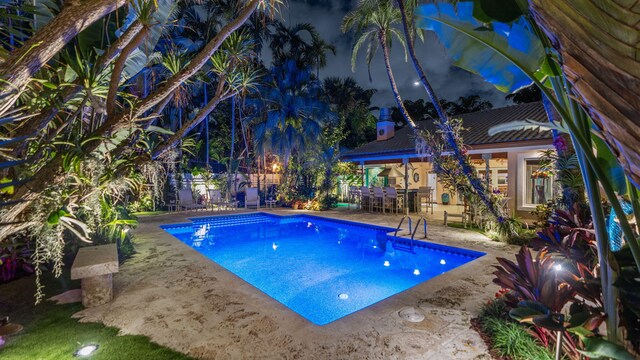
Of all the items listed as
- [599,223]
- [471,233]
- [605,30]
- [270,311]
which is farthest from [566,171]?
[605,30]

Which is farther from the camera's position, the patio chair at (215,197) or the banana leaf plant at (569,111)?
the patio chair at (215,197)

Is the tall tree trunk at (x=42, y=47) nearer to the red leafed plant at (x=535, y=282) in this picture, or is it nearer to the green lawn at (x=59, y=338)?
the green lawn at (x=59, y=338)

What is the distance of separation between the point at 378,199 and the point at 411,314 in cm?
1173

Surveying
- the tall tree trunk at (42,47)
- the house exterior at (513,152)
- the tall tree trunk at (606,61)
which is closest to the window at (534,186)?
the house exterior at (513,152)

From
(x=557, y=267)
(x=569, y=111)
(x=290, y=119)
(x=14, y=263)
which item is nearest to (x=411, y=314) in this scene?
(x=557, y=267)

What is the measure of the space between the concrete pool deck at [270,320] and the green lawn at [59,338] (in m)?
0.16

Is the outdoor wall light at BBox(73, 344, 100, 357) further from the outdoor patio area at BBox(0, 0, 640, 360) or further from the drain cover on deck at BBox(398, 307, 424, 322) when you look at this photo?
the drain cover on deck at BBox(398, 307, 424, 322)

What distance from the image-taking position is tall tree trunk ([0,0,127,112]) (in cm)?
181

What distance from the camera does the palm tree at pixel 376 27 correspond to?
1348 cm

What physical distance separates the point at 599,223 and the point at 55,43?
3.65m

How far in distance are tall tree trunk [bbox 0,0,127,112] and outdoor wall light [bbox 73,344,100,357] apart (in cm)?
268

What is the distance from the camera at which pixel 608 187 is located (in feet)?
4.65

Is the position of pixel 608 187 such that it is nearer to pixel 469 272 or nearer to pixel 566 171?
pixel 469 272

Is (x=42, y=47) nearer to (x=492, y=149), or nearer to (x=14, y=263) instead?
(x=14, y=263)
